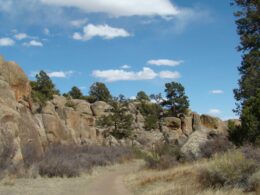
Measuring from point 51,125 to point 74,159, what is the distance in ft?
28.5

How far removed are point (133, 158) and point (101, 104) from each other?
3251 cm

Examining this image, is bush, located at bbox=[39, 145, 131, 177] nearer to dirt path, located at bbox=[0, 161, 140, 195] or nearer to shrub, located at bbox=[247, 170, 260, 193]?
dirt path, located at bbox=[0, 161, 140, 195]

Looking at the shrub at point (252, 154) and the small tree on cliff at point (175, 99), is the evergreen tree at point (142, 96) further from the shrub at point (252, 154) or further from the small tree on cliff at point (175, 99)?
the shrub at point (252, 154)

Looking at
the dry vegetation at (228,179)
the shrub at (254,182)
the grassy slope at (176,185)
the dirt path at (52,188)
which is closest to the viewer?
the shrub at (254,182)

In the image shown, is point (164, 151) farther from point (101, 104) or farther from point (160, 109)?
point (160, 109)

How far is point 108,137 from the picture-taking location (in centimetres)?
6147

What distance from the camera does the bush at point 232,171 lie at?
49.4 feet

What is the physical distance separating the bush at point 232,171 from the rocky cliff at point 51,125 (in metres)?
9.84

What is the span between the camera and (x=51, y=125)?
132 feet

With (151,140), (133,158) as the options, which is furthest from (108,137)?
(133,158)

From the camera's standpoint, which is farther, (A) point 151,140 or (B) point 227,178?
(A) point 151,140

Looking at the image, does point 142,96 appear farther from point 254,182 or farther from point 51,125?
point 254,182

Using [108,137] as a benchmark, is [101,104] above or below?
above

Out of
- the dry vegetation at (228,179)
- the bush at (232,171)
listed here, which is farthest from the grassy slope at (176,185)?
the bush at (232,171)
